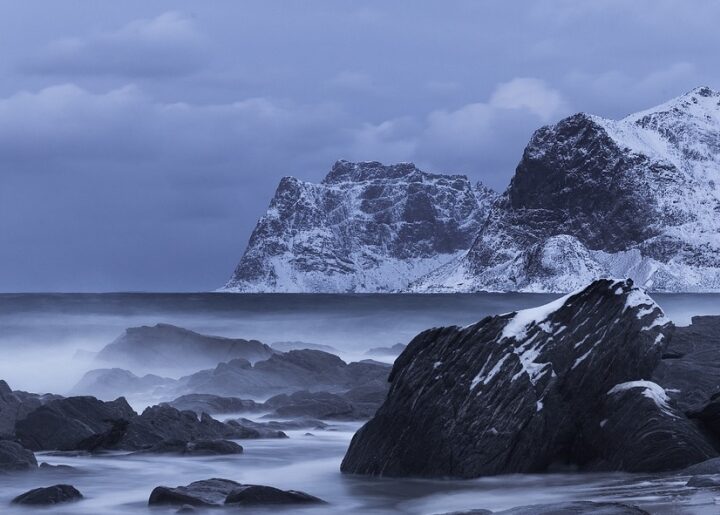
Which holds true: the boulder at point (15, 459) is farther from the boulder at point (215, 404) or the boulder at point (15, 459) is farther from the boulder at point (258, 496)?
the boulder at point (215, 404)

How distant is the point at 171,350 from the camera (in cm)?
4934

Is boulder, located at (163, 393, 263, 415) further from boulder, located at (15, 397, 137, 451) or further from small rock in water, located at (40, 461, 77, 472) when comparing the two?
small rock in water, located at (40, 461, 77, 472)

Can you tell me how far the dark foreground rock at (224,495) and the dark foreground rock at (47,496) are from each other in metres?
1.24

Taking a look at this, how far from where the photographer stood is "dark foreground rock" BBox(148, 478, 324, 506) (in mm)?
14848

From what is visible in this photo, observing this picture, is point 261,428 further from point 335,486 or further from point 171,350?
point 171,350

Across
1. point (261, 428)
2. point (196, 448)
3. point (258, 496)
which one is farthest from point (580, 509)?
point (261, 428)

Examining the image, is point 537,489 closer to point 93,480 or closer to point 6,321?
point 93,480

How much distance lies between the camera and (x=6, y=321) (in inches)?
2721

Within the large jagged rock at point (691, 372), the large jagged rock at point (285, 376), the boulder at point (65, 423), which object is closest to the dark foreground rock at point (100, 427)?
the boulder at point (65, 423)

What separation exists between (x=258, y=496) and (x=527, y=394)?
465 cm

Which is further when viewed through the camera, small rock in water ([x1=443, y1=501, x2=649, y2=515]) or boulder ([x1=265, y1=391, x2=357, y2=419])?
boulder ([x1=265, y1=391, x2=357, y2=419])

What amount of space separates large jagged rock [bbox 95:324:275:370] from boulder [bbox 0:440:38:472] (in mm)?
28365

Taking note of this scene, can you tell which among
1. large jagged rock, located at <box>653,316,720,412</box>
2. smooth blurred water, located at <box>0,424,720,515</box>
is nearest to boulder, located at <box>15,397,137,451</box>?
smooth blurred water, located at <box>0,424,720,515</box>

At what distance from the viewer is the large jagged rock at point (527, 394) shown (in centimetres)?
1709
